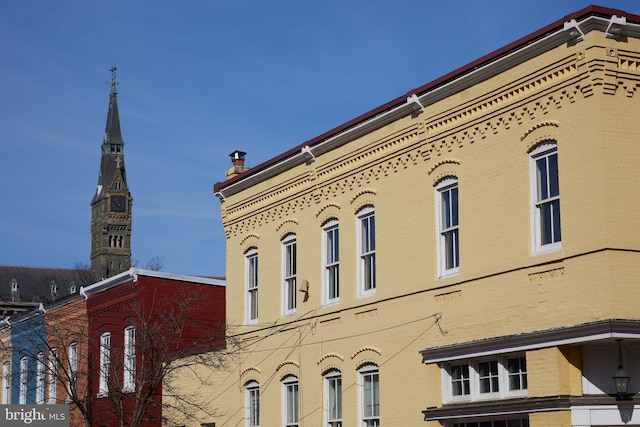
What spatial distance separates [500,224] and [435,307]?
2.44m

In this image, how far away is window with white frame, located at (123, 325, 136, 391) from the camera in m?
31.3

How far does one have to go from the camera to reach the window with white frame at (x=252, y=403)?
27062mm

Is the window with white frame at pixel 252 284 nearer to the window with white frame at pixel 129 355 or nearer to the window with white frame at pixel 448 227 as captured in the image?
the window with white frame at pixel 129 355

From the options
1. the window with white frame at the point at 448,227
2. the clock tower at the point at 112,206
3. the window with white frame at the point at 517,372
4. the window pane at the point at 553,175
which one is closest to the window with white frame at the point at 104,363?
the window with white frame at the point at 448,227

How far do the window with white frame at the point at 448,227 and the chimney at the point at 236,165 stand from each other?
10651mm

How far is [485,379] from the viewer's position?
749 inches

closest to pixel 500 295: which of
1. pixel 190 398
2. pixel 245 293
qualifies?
pixel 245 293

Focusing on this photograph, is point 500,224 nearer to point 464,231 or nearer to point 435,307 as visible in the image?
point 464,231

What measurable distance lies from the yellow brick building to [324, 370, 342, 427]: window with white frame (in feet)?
0.15

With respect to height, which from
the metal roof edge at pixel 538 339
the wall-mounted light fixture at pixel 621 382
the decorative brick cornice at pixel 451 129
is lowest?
the wall-mounted light fixture at pixel 621 382

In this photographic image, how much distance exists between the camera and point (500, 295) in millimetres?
18812

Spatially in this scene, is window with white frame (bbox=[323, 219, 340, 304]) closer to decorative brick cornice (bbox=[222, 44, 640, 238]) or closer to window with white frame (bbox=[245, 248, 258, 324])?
decorative brick cornice (bbox=[222, 44, 640, 238])

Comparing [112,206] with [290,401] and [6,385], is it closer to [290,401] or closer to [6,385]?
[6,385]

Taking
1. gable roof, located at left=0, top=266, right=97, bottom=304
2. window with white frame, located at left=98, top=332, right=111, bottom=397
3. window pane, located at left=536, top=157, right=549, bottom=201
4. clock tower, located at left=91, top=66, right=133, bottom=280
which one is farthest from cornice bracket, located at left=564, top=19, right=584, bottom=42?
clock tower, located at left=91, top=66, right=133, bottom=280
